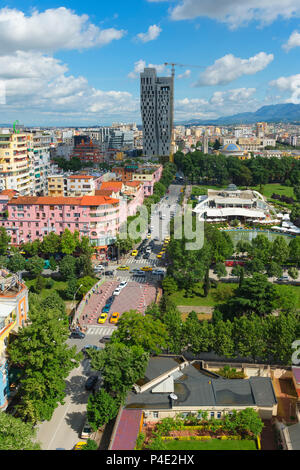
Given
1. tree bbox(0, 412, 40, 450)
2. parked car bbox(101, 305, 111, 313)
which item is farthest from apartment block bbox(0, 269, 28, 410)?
parked car bbox(101, 305, 111, 313)

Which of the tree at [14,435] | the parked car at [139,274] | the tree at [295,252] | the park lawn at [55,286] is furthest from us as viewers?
the tree at [295,252]

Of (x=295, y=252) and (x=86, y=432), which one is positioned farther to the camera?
(x=295, y=252)

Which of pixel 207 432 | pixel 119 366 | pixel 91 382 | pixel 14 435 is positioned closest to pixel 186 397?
pixel 207 432

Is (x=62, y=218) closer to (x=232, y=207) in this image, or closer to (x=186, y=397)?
(x=186, y=397)

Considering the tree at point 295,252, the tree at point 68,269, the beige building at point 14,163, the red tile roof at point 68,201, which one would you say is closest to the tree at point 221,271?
the tree at point 295,252

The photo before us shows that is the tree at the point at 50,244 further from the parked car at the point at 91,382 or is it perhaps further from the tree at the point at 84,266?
the parked car at the point at 91,382

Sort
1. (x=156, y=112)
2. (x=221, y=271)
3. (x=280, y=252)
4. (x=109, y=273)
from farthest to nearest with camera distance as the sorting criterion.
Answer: (x=156, y=112)
(x=109, y=273)
(x=280, y=252)
(x=221, y=271)

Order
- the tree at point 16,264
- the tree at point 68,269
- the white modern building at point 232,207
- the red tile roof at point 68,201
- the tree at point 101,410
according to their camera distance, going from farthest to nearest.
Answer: the white modern building at point 232,207 → the red tile roof at point 68,201 → the tree at point 16,264 → the tree at point 68,269 → the tree at point 101,410
